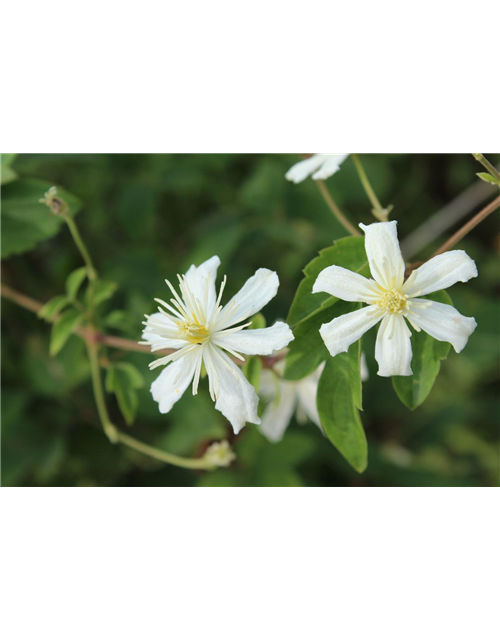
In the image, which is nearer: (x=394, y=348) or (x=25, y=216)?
(x=394, y=348)

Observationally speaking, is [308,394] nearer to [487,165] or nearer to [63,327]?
[63,327]

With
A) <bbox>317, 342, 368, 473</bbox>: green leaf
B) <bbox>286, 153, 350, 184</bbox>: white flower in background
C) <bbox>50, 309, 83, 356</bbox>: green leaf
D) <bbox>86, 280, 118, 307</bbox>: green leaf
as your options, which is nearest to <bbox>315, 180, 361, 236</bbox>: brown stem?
<bbox>286, 153, 350, 184</bbox>: white flower in background

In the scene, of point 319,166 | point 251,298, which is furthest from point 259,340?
point 319,166

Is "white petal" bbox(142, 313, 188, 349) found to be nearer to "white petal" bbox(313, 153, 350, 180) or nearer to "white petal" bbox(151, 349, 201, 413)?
"white petal" bbox(151, 349, 201, 413)

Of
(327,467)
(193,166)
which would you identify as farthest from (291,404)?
(193,166)

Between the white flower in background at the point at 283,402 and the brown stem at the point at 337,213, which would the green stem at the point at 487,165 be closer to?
the brown stem at the point at 337,213

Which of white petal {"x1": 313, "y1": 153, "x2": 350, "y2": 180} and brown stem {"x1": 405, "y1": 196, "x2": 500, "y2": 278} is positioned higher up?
white petal {"x1": 313, "y1": 153, "x2": 350, "y2": 180}

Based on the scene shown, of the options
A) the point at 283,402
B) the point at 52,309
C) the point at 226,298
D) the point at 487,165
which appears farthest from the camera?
the point at 226,298
